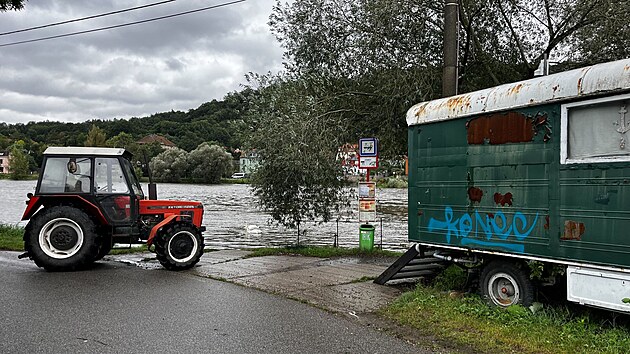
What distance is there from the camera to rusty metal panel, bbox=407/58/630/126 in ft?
19.5

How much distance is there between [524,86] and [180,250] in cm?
684

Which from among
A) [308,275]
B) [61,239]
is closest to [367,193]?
[308,275]

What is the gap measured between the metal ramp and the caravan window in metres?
2.91

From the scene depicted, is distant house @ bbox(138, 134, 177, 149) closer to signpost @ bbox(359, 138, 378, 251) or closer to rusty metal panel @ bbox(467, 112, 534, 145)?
signpost @ bbox(359, 138, 378, 251)

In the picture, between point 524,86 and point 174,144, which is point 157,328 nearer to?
point 524,86

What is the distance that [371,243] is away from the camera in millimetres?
13055

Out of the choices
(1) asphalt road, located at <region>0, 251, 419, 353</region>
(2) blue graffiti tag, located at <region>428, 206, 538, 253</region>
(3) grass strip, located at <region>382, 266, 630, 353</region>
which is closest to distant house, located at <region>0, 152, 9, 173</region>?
(1) asphalt road, located at <region>0, 251, 419, 353</region>

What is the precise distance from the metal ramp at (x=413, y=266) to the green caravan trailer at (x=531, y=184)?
31 cm

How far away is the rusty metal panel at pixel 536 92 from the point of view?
595 centimetres

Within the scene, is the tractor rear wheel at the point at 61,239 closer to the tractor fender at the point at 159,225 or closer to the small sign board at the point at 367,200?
the tractor fender at the point at 159,225

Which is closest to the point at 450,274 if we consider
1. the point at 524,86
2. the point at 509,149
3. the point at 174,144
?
the point at 509,149

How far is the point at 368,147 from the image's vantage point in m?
12.4

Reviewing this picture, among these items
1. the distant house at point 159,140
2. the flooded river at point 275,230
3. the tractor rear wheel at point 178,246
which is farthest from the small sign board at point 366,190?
the distant house at point 159,140

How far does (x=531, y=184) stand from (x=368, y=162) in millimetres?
5809
